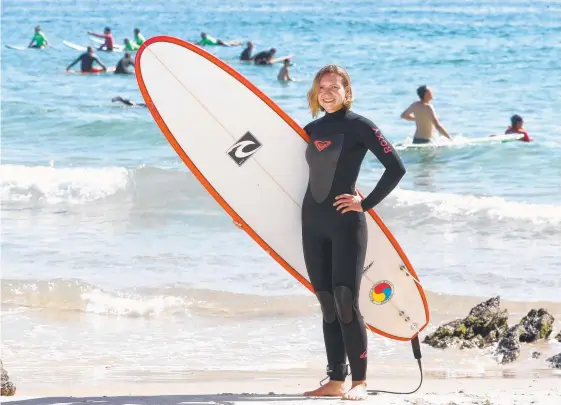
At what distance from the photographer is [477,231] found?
969 centimetres

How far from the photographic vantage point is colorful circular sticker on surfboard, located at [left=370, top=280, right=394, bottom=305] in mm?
4480

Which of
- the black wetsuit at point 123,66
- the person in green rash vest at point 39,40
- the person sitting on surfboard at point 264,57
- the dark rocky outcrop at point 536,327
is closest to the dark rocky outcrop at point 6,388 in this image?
the dark rocky outcrop at point 536,327

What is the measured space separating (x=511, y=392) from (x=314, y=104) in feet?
5.38

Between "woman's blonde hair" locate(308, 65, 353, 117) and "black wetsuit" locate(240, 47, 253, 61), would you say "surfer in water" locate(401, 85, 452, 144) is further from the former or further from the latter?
"black wetsuit" locate(240, 47, 253, 61)

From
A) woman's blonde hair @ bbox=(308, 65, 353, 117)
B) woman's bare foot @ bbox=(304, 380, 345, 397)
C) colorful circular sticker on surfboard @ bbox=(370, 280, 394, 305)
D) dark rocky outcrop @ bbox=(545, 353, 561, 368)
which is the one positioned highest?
woman's blonde hair @ bbox=(308, 65, 353, 117)

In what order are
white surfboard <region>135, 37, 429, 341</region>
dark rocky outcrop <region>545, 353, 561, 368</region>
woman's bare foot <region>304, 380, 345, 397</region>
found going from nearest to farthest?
woman's bare foot <region>304, 380, 345, 397</region> < white surfboard <region>135, 37, 429, 341</region> < dark rocky outcrop <region>545, 353, 561, 368</region>

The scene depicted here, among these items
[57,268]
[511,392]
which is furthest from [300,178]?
[57,268]

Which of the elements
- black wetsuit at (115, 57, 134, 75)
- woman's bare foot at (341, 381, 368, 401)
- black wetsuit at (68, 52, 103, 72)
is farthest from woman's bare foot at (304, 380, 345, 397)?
black wetsuit at (68, 52, 103, 72)

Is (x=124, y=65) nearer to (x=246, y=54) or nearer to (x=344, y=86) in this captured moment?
(x=246, y=54)

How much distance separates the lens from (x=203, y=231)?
9.53m

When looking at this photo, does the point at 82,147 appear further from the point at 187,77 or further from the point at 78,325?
the point at 187,77

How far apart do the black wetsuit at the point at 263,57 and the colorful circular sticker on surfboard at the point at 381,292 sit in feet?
70.0

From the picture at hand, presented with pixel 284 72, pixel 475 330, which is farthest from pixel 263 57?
pixel 475 330

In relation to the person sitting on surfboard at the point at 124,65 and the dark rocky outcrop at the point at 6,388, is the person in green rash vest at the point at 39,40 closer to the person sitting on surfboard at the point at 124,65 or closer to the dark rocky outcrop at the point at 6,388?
the person sitting on surfboard at the point at 124,65
